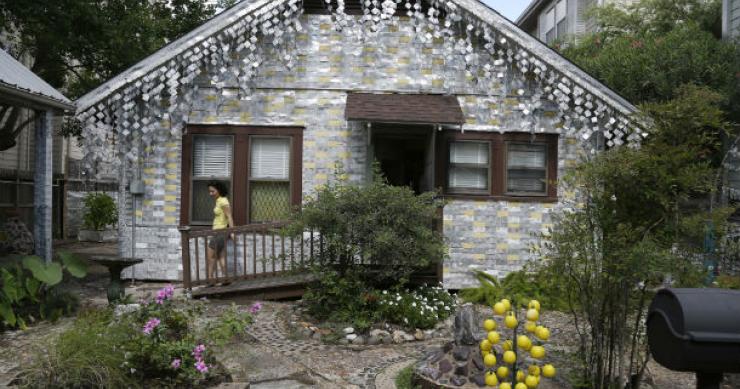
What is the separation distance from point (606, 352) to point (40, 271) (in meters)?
6.42

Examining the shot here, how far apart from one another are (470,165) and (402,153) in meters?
2.43

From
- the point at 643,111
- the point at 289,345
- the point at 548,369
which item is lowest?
the point at 289,345

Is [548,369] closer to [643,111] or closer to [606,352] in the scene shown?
[606,352]

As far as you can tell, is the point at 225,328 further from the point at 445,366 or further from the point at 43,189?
the point at 43,189

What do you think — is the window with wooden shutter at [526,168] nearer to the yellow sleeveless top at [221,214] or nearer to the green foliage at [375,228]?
the green foliage at [375,228]

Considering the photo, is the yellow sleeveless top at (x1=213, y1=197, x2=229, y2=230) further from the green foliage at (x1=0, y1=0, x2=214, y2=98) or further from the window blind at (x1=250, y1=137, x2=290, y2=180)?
the green foliage at (x1=0, y1=0, x2=214, y2=98)

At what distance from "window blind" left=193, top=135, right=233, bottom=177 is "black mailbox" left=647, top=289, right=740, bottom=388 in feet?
24.2

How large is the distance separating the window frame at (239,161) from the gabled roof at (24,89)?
190 cm

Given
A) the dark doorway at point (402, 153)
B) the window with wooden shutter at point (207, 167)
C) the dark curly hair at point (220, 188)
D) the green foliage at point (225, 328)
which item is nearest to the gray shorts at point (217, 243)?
the dark curly hair at point (220, 188)

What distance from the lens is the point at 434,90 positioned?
10188mm

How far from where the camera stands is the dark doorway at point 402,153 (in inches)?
414

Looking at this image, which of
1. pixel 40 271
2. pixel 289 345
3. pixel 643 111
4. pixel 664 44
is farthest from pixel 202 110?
pixel 664 44

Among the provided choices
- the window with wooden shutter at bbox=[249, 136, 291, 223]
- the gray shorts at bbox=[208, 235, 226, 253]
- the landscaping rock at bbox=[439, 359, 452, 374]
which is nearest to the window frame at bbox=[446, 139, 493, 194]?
the window with wooden shutter at bbox=[249, 136, 291, 223]

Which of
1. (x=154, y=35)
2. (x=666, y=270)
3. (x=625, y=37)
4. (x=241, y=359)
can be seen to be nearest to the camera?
(x=666, y=270)
